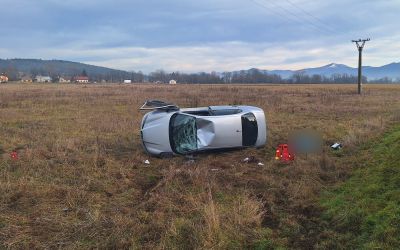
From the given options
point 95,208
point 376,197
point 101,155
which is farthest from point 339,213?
point 101,155

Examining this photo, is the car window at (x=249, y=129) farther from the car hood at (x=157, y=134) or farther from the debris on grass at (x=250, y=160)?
the car hood at (x=157, y=134)

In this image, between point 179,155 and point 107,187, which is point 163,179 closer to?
point 107,187

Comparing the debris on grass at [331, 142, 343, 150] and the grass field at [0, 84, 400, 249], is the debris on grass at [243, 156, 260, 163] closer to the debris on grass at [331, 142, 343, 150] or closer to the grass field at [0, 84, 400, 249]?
the grass field at [0, 84, 400, 249]

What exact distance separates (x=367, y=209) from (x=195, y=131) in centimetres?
584

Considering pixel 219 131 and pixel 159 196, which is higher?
pixel 219 131

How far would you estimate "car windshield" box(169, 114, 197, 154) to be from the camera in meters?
10.8

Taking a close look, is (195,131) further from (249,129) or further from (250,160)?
(250,160)

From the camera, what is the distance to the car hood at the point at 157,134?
1078cm

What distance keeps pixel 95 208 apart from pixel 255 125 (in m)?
5.92

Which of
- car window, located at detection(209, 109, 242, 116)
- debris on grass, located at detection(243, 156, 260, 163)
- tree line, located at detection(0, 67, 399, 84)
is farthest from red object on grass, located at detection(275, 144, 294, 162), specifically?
tree line, located at detection(0, 67, 399, 84)

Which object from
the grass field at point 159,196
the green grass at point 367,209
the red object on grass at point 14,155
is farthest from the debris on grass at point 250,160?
the red object on grass at point 14,155

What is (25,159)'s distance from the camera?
1016 centimetres

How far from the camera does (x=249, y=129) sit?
11.3 m

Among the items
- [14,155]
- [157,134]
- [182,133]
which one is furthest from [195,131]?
[14,155]
